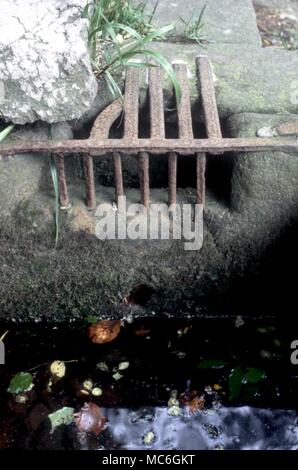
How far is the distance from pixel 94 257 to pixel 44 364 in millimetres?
521

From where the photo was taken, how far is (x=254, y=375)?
8.75 feet

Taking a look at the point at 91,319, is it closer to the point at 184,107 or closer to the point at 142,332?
the point at 142,332

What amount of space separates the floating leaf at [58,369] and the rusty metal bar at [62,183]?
690mm

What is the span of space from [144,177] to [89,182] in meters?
0.23

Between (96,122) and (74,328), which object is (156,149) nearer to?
(96,122)

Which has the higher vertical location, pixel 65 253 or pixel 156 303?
pixel 65 253

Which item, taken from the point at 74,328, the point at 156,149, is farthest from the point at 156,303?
the point at 156,149

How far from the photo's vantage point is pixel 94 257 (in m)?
2.69

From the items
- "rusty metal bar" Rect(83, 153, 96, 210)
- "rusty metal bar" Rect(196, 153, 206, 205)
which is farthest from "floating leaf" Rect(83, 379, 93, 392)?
"rusty metal bar" Rect(196, 153, 206, 205)

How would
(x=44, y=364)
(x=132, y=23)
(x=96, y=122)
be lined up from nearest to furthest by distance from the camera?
(x=96, y=122), (x=44, y=364), (x=132, y=23)

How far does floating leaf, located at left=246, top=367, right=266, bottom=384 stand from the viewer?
8.69ft

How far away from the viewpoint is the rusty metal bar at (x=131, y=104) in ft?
8.18

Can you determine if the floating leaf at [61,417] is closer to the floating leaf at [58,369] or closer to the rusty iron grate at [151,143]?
the floating leaf at [58,369]

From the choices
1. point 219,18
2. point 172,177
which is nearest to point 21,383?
point 172,177
